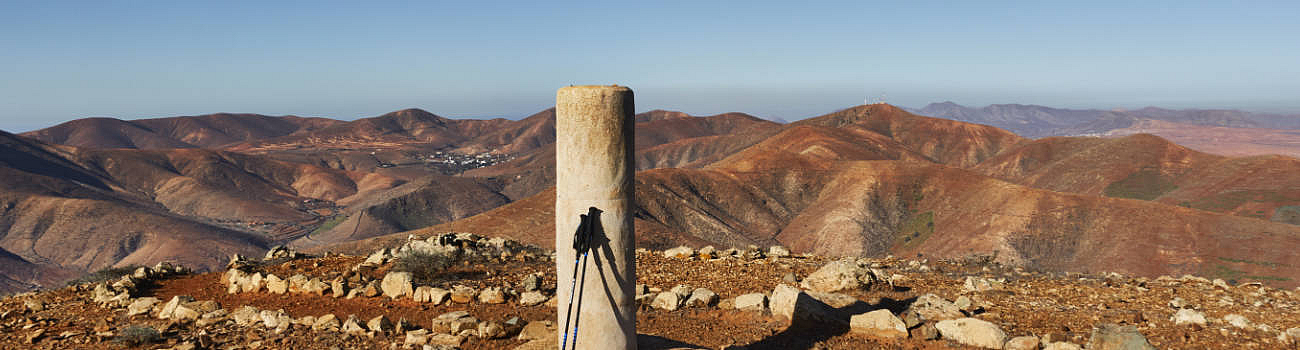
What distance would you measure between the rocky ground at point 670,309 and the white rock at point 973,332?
0.07ft

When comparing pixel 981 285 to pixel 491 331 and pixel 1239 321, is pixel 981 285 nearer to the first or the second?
pixel 1239 321

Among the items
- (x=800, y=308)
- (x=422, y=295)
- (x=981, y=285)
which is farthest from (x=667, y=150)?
(x=800, y=308)

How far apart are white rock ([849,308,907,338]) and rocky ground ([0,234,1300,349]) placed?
0.02 metres

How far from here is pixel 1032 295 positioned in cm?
1289

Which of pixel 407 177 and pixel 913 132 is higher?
pixel 913 132

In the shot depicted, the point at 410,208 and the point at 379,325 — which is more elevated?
the point at 379,325

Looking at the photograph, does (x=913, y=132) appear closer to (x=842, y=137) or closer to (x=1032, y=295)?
(x=842, y=137)

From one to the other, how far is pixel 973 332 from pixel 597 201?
5.81m

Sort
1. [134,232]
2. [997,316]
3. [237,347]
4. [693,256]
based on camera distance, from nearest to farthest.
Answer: [237,347], [997,316], [693,256], [134,232]

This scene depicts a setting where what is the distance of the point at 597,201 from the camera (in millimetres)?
7457

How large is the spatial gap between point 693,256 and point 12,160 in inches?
6043

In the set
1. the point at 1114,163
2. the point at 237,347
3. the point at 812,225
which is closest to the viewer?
the point at 237,347

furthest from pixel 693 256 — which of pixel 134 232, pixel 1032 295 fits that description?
pixel 134 232

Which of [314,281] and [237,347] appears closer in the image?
[237,347]
